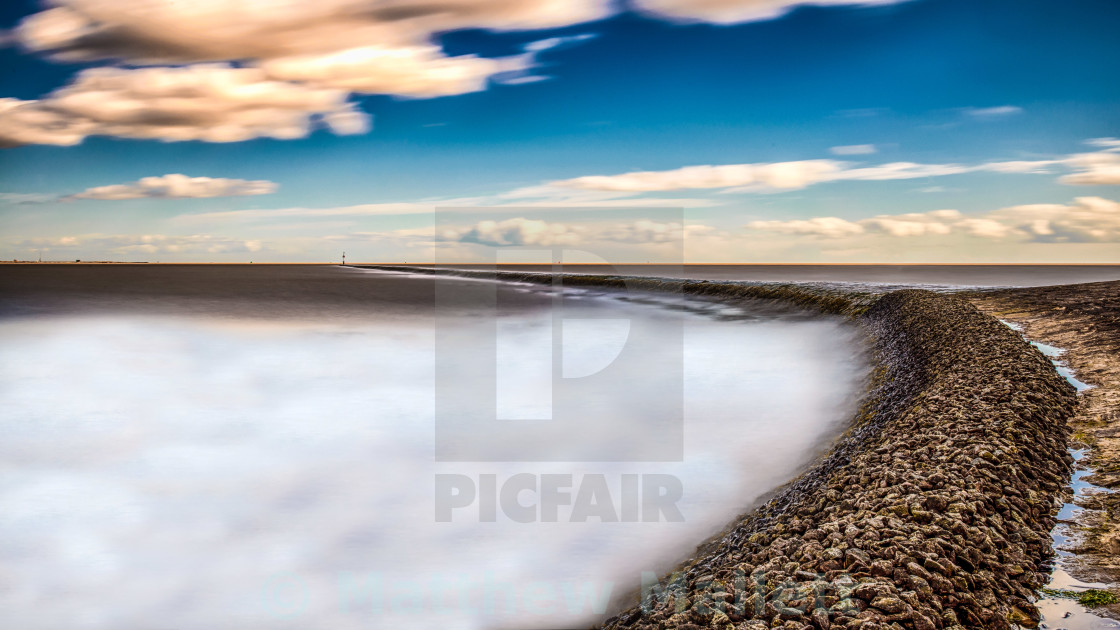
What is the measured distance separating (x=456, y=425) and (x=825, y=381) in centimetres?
756

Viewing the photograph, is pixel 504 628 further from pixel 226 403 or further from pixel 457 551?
pixel 226 403

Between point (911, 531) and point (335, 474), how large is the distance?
6.47 metres

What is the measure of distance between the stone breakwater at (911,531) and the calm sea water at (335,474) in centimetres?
117

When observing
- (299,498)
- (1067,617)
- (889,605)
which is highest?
(889,605)

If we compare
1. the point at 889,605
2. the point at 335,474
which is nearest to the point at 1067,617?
the point at 889,605

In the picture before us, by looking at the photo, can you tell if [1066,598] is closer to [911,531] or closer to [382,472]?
[911,531]

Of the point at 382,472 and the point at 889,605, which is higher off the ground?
the point at 889,605

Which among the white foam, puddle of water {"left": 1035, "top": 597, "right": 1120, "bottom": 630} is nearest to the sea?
the white foam

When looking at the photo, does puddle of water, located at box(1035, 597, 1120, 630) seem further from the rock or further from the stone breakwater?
the rock

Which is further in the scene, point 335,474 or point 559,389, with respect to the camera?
point 559,389

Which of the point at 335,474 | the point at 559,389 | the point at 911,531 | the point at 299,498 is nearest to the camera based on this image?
the point at 911,531

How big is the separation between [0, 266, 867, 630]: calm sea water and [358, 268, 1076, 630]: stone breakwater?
3.85 feet

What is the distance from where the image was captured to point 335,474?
7.87 metres

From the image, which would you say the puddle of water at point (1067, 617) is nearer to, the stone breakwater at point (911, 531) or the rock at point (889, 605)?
the stone breakwater at point (911, 531)
